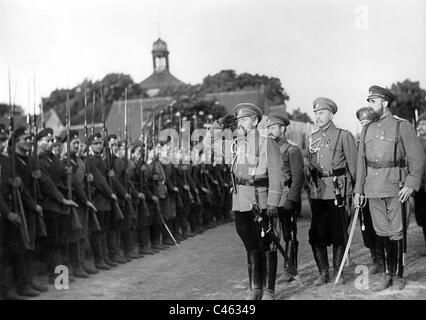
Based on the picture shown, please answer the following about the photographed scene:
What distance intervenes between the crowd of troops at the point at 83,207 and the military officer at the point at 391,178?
3.58 meters

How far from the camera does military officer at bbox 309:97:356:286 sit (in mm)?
6566

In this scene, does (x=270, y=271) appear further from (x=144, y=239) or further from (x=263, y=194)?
(x=144, y=239)

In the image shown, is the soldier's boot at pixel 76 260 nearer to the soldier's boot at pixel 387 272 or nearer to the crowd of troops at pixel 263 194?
the crowd of troops at pixel 263 194

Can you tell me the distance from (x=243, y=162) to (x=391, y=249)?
1888 mm

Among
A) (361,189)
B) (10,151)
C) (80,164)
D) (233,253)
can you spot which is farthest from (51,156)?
(361,189)

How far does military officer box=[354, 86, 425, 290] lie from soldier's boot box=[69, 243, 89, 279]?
3669 millimetres

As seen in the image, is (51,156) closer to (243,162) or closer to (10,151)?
(10,151)

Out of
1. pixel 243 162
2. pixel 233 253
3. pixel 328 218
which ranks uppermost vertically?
pixel 243 162

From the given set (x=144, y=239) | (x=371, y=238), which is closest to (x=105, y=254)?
(x=144, y=239)

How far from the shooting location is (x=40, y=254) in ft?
22.6

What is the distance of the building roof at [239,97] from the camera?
84.1 ft

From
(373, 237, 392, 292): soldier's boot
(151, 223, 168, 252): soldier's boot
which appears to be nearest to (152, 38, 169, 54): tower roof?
(151, 223, 168, 252): soldier's boot

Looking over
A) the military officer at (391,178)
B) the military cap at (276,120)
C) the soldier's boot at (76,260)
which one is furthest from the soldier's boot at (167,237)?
the military officer at (391,178)
